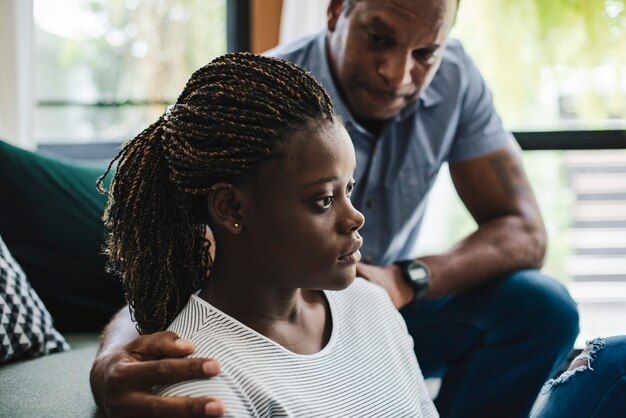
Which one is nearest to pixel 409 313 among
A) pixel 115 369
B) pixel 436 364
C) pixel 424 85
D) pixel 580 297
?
pixel 436 364

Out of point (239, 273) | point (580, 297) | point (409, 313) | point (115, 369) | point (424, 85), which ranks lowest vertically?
point (580, 297)

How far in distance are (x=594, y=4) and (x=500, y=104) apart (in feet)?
1.44

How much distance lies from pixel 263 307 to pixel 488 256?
0.88 m

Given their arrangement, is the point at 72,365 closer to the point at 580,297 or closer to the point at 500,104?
the point at 500,104

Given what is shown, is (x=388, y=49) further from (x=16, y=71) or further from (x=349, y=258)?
(x=16, y=71)

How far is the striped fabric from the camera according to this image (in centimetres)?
91

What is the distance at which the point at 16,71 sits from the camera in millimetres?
2389

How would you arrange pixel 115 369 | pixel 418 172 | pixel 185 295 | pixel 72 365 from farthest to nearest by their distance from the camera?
1. pixel 418 172
2. pixel 72 365
3. pixel 185 295
4. pixel 115 369

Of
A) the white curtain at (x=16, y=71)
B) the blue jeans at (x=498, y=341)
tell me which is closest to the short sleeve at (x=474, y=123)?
the blue jeans at (x=498, y=341)

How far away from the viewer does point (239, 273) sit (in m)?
1.03

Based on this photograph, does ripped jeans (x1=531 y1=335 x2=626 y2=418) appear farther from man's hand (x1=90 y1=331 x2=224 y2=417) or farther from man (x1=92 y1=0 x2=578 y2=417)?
man's hand (x1=90 y1=331 x2=224 y2=417)

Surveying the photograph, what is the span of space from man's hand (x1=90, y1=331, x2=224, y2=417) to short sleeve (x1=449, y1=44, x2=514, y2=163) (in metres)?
1.17

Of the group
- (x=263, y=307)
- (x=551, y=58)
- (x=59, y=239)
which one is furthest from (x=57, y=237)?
(x=551, y=58)

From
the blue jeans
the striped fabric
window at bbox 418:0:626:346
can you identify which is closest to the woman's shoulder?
the striped fabric
